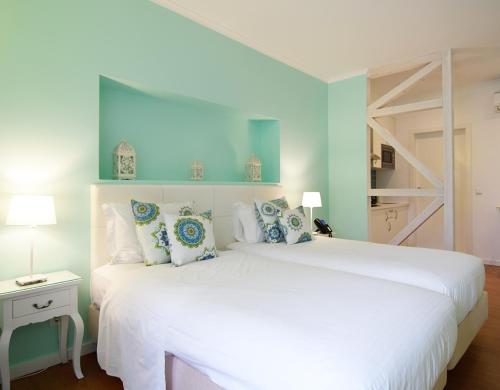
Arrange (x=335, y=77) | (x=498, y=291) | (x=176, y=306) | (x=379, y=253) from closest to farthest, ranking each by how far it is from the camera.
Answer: (x=176, y=306), (x=379, y=253), (x=498, y=291), (x=335, y=77)

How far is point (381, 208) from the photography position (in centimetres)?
455

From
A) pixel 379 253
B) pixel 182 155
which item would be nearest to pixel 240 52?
pixel 182 155

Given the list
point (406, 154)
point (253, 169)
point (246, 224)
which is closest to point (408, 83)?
point (406, 154)

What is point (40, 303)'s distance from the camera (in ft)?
5.68

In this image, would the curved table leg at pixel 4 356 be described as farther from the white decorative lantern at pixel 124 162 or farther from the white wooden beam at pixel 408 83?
the white wooden beam at pixel 408 83

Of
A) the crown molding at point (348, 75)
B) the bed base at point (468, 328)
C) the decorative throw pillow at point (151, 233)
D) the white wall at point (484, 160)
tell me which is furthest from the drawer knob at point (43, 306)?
the white wall at point (484, 160)

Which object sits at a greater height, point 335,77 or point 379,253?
point 335,77

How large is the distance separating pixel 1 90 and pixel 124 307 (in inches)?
58.2

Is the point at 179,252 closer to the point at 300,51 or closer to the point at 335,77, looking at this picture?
the point at 300,51

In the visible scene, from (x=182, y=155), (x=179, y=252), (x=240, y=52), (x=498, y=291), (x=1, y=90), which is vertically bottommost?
(x=498, y=291)

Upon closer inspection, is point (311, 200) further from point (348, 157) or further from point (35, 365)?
point (35, 365)

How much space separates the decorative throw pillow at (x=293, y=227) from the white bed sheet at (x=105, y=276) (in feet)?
4.13

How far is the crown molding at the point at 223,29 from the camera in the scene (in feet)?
8.67

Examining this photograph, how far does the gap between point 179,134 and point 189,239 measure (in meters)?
1.33
